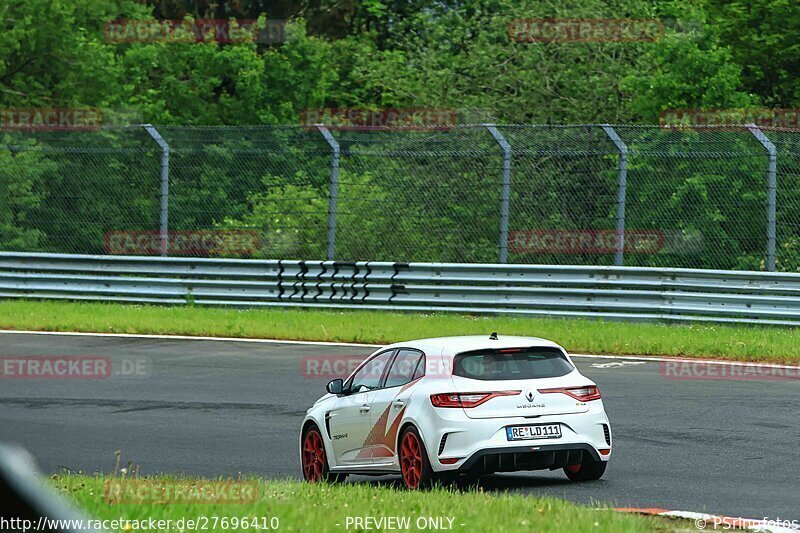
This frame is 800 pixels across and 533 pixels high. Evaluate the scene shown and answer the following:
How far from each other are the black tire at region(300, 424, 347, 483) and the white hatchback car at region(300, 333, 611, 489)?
0.39 m

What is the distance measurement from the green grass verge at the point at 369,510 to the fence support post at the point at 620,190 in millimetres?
12767

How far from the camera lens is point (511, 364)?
31.3ft

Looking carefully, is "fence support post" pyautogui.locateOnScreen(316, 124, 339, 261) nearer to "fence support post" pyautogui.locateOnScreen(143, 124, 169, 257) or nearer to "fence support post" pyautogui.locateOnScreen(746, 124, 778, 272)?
"fence support post" pyautogui.locateOnScreen(143, 124, 169, 257)

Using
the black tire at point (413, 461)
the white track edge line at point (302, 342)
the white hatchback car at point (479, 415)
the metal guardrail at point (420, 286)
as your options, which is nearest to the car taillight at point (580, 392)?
the white hatchback car at point (479, 415)

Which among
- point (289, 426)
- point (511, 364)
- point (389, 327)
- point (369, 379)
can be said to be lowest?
point (389, 327)

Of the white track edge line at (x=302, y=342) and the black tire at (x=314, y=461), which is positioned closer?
the black tire at (x=314, y=461)

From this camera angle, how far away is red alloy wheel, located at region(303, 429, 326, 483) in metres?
10.5

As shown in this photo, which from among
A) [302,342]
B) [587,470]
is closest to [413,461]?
[587,470]

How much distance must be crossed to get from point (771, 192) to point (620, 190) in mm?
2282

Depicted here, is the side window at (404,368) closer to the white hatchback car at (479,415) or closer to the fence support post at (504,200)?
the white hatchback car at (479,415)

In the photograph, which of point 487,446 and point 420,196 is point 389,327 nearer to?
point 420,196

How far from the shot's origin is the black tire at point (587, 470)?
9.47 meters

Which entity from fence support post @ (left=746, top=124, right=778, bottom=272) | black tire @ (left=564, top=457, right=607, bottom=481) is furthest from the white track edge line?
black tire @ (left=564, top=457, right=607, bottom=481)

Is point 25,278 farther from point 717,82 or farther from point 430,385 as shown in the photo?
point 430,385
